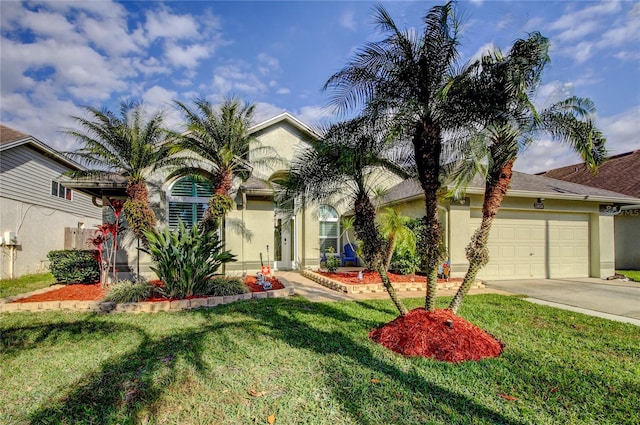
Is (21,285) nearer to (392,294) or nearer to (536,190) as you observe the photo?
(392,294)

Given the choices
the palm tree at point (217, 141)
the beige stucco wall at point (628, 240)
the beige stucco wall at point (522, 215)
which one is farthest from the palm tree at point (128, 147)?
the beige stucco wall at point (628, 240)

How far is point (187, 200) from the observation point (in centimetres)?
1312

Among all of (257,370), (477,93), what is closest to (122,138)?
(257,370)

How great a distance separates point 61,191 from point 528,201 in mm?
23204

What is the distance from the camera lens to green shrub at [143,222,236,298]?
8180 millimetres

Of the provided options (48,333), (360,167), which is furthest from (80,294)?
(360,167)

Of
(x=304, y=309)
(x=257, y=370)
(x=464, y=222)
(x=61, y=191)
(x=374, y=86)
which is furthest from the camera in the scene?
(x=61, y=191)

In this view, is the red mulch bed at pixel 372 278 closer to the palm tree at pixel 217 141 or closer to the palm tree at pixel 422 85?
the palm tree at pixel 217 141

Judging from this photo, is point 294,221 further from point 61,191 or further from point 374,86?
point 61,191

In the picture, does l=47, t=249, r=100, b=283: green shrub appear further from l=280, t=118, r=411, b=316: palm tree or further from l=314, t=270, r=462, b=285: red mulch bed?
l=280, t=118, r=411, b=316: palm tree

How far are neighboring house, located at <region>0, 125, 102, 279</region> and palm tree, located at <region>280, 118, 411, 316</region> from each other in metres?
12.6

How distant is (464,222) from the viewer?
11844 mm

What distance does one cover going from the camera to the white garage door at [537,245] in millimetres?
12359

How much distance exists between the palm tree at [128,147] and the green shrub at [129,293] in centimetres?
170
